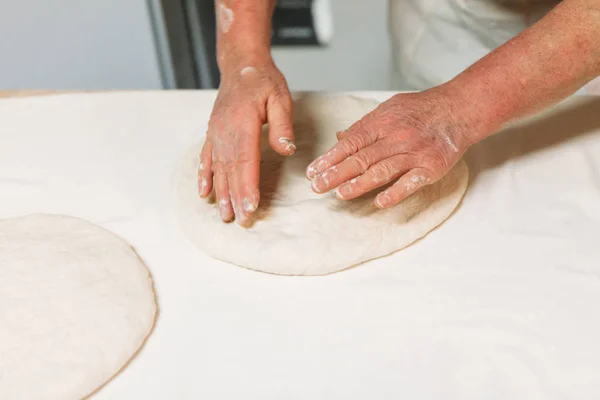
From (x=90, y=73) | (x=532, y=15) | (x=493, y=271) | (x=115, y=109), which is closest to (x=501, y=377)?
(x=493, y=271)

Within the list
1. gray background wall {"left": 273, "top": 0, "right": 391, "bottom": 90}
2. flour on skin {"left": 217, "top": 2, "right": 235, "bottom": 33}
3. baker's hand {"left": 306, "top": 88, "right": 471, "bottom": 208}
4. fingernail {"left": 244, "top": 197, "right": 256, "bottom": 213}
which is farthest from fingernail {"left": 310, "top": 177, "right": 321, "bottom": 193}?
gray background wall {"left": 273, "top": 0, "right": 391, "bottom": 90}

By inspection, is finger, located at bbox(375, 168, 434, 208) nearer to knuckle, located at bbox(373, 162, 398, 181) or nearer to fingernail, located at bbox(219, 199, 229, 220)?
knuckle, located at bbox(373, 162, 398, 181)

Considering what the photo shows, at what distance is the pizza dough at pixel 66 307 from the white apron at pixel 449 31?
0.82m

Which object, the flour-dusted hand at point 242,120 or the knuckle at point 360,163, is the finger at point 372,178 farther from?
the flour-dusted hand at point 242,120

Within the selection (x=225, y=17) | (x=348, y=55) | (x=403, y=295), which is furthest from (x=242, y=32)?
(x=348, y=55)

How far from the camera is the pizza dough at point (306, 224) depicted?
3.18 feet

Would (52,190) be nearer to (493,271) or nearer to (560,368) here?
(493,271)

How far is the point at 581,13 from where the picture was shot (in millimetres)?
969

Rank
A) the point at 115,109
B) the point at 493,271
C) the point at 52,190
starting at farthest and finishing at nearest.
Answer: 1. the point at 115,109
2. the point at 52,190
3. the point at 493,271

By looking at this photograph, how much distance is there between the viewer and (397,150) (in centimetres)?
96

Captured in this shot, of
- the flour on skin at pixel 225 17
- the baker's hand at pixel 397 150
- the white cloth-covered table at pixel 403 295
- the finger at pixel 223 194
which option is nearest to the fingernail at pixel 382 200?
the baker's hand at pixel 397 150

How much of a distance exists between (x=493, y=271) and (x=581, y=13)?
1.44 ft

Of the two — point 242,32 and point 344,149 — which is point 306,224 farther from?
point 242,32

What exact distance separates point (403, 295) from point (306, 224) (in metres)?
0.19
